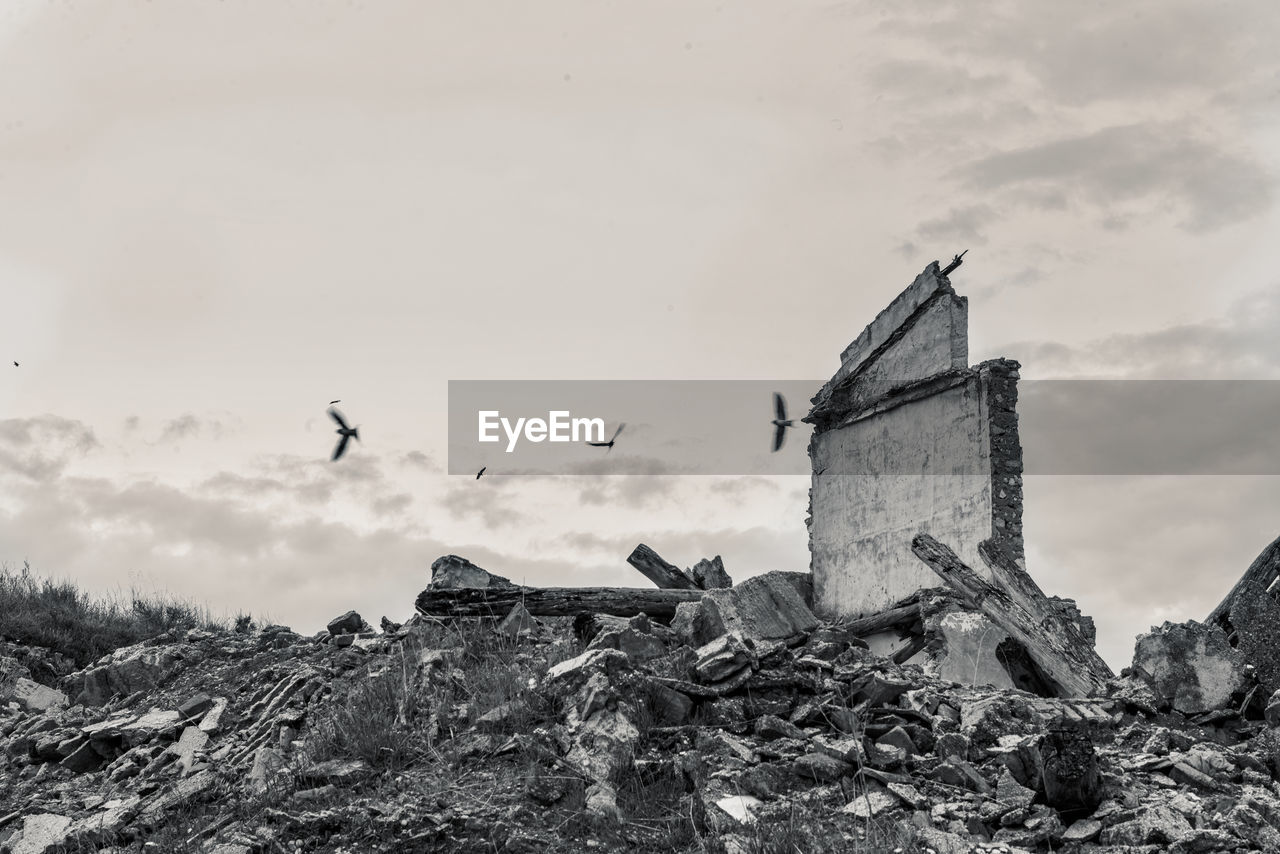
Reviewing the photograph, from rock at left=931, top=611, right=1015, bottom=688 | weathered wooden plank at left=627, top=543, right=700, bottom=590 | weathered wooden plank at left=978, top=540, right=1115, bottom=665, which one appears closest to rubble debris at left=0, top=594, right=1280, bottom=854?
weathered wooden plank at left=978, top=540, right=1115, bottom=665

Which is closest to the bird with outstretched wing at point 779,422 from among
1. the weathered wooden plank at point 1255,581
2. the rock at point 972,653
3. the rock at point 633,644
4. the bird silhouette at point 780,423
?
the bird silhouette at point 780,423

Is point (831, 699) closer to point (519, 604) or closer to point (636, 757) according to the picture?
point (636, 757)

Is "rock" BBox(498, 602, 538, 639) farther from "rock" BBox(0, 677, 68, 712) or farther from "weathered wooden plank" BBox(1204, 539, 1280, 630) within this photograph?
"weathered wooden plank" BBox(1204, 539, 1280, 630)

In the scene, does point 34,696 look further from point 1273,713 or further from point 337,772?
point 1273,713

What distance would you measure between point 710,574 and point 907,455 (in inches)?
123

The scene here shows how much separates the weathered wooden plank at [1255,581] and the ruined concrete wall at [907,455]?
2.25m

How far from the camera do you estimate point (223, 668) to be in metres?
10.2

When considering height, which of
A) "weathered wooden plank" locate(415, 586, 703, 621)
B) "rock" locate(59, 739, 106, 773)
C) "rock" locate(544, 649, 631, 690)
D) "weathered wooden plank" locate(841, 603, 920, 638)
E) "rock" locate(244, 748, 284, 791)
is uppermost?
"weathered wooden plank" locate(415, 586, 703, 621)

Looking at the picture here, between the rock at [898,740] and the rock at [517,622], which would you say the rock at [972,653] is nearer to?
the rock at [517,622]

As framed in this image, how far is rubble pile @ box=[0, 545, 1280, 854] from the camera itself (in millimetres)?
5969

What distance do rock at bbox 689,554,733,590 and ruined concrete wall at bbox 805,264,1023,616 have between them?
2.29 metres

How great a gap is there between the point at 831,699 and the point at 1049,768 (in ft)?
4.71

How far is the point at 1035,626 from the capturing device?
1074cm

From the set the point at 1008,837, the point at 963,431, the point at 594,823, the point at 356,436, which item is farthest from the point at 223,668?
the point at 963,431
